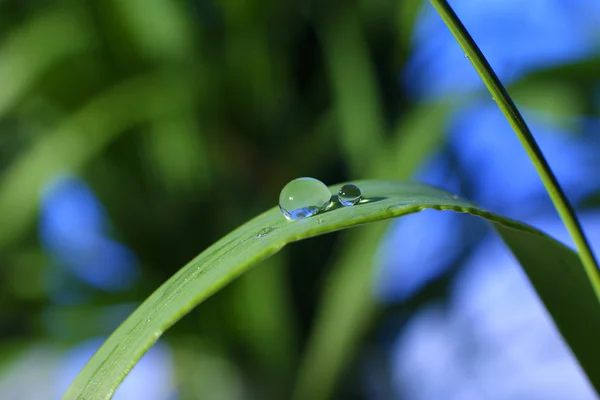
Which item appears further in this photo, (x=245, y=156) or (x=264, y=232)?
(x=245, y=156)

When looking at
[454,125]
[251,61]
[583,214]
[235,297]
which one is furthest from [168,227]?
[583,214]

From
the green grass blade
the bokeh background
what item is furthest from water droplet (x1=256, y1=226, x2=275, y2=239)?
the bokeh background

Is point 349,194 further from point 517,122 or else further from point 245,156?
point 245,156

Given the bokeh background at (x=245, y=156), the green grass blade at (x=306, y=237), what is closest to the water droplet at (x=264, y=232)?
the green grass blade at (x=306, y=237)

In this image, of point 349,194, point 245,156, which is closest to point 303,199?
point 349,194

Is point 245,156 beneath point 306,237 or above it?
above

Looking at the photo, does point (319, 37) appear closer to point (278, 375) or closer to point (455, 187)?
point (455, 187)

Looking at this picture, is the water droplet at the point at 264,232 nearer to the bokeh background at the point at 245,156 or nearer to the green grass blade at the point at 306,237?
the green grass blade at the point at 306,237
